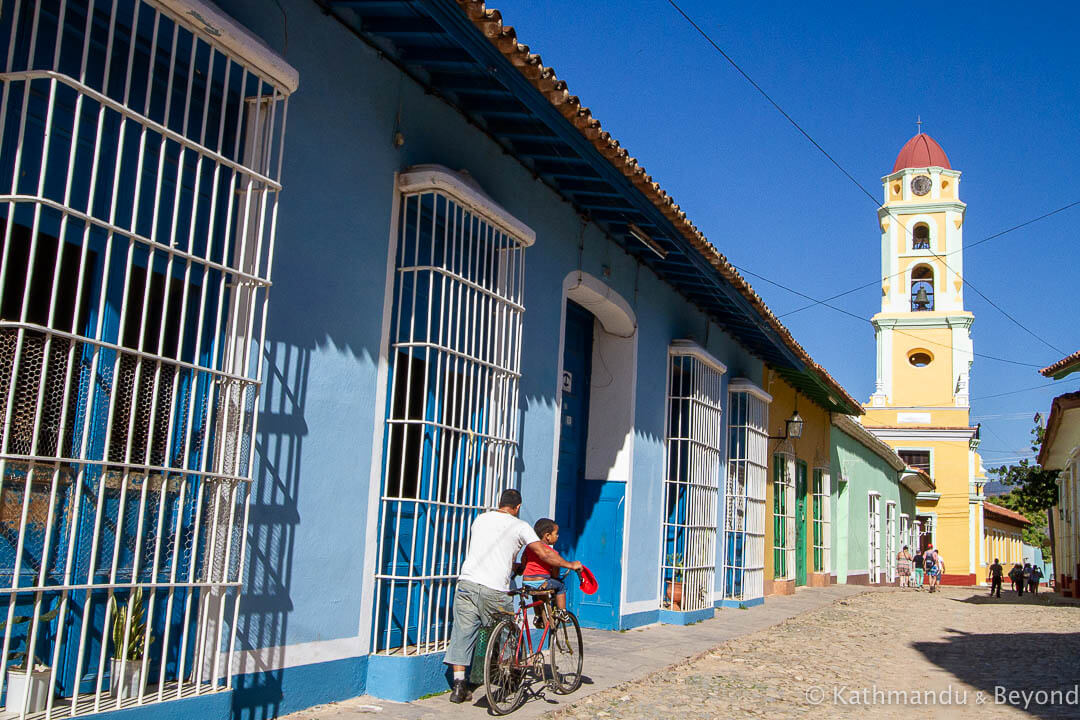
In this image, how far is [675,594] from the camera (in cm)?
1031

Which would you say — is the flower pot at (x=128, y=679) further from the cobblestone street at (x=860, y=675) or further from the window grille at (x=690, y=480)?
the window grille at (x=690, y=480)

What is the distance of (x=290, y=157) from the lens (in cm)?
495

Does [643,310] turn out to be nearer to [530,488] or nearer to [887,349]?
[530,488]

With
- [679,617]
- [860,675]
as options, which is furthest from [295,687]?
[679,617]

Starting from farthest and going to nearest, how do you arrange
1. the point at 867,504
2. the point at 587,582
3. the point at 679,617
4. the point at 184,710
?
the point at 867,504, the point at 679,617, the point at 587,582, the point at 184,710

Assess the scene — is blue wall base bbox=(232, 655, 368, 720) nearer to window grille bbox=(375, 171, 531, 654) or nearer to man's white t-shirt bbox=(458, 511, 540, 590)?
window grille bbox=(375, 171, 531, 654)

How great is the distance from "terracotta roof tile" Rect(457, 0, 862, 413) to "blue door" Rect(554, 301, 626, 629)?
4.27 ft

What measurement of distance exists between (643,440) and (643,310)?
4.25 feet

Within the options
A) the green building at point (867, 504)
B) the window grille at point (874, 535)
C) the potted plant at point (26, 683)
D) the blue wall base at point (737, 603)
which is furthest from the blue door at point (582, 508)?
the window grille at point (874, 535)

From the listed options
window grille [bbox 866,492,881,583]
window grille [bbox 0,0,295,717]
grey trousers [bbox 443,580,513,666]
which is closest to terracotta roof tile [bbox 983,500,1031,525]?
window grille [bbox 866,492,881,583]

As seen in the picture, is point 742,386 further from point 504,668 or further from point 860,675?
point 504,668

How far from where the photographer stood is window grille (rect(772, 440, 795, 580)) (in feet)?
49.5

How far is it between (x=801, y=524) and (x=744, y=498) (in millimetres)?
5262

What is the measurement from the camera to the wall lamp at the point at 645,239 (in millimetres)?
8587
